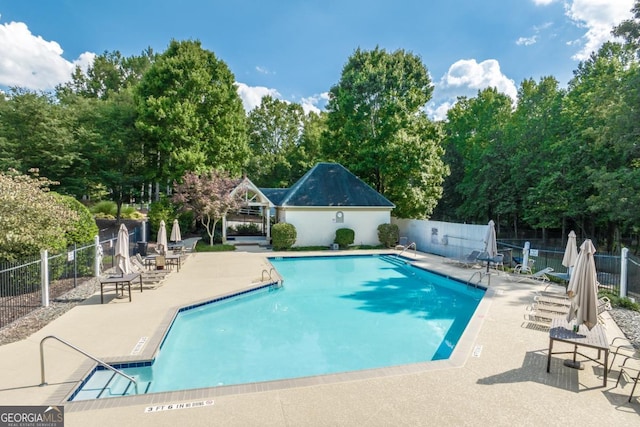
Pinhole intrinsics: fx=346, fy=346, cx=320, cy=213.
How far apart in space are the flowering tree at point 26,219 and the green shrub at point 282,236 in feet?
37.6

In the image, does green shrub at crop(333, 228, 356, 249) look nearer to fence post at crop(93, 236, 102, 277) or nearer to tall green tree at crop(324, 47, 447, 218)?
tall green tree at crop(324, 47, 447, 218)

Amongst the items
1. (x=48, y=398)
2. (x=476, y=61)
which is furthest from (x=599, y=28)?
(x=48, y=398)

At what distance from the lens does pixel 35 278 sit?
10258 millimetres

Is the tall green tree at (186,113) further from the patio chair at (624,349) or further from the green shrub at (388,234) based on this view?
the patio chair at (624,349)

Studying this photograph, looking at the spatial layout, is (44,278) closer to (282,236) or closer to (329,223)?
(282,236)

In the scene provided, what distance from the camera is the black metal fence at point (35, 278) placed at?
30.1 feet

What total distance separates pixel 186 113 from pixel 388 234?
1679 centimetres

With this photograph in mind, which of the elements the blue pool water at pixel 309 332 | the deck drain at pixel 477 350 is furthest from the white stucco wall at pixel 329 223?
the deck drain at pixel 477 350

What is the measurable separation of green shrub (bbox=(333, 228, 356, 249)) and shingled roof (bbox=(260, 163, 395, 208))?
5.97 feet

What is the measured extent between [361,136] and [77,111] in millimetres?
21975

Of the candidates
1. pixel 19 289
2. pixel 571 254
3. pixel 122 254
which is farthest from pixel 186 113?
pixel 571 254

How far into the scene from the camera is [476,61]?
1047 inches

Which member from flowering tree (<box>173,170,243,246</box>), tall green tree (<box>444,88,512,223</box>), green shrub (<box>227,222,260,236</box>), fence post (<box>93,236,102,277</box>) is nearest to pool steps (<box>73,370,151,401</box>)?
fence post (<box>93,236,102,277</box>)

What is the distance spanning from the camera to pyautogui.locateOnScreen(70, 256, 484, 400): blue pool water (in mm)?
7012
